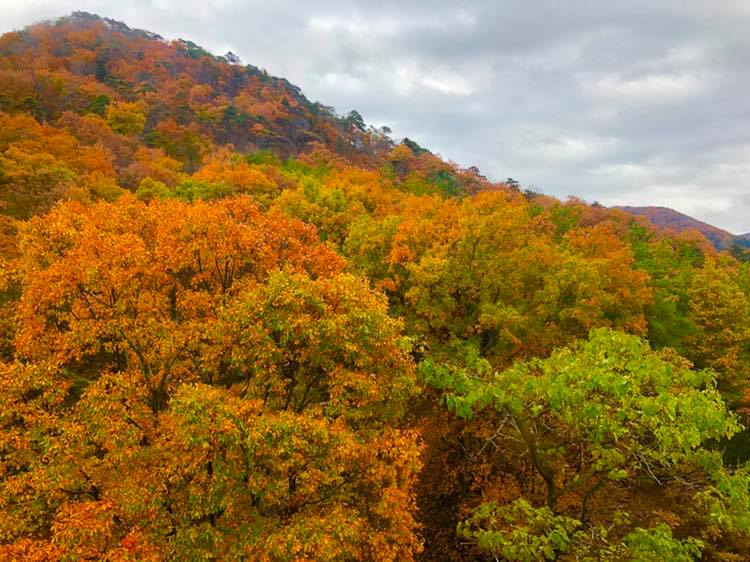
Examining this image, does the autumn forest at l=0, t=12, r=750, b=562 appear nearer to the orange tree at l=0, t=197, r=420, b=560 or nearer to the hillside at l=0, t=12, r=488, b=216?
the orange tree at l=0, t=197, r=420, b=560

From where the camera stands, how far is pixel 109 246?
1442 cm

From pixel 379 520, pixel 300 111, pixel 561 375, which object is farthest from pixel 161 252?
pixel 300 111

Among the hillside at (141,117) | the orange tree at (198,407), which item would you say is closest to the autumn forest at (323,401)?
the orange tree at (198,407)

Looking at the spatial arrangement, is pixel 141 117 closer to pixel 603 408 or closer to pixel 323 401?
Result: pixel 323 401

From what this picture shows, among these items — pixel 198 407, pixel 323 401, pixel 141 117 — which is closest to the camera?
pixel 198 407

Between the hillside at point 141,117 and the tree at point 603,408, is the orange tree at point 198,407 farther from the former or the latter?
the hillside at point 141,117

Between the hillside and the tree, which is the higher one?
the hillside

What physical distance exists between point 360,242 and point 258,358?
46.6ft

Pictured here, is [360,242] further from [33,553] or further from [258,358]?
[33,553]

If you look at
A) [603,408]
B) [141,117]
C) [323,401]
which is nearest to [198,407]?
[323,401]

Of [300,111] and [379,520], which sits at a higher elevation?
[300,111]

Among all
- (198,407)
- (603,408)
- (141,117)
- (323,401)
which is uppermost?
(141,117)

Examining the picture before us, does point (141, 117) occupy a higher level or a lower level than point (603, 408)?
higher

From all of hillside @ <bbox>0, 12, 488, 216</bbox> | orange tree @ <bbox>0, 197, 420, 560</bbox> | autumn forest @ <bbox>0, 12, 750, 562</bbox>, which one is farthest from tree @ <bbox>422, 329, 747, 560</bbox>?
hillside @ <bbox>0, 12, 488, 216</bbox>
